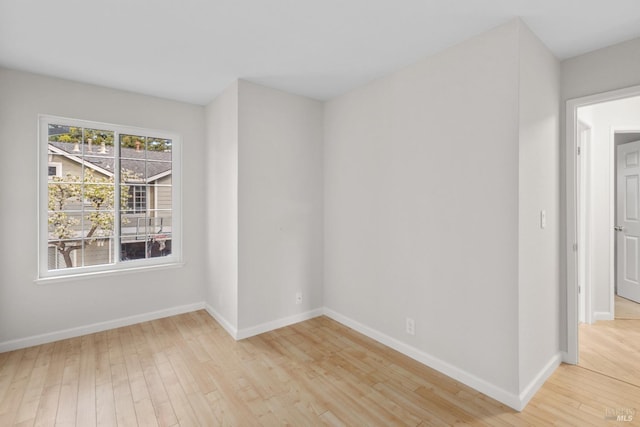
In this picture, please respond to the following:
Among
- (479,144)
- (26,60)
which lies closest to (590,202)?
(479,144)

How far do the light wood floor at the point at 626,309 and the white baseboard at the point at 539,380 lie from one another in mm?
1723

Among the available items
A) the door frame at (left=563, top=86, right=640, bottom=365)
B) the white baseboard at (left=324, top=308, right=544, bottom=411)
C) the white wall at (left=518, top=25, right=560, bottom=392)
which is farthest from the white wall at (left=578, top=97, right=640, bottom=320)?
the white baseboard at (left=324, top=308, right=544, bottom=411)

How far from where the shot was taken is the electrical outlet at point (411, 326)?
8.66 feet

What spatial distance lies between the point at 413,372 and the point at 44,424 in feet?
8.12

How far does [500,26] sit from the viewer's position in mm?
2066

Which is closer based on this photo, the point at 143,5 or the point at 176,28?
the point at 143,5

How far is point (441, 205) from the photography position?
7.95 feet

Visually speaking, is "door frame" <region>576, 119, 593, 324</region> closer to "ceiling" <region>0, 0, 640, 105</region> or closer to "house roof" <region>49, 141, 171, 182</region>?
"ceiling" <region>0, 0, 640, 105</region>

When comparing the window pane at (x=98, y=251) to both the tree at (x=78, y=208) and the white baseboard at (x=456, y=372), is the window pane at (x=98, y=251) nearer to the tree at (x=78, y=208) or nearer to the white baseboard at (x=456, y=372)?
the tree at (x=78, y=208)

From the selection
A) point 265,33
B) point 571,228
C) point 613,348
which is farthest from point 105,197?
point 613,348

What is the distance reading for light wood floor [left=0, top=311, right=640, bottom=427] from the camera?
194cm

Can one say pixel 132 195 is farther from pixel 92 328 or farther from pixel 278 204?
pixel 278 204

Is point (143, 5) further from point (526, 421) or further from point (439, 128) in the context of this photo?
point (526, 421)

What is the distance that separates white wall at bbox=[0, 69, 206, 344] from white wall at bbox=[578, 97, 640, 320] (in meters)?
4.56
